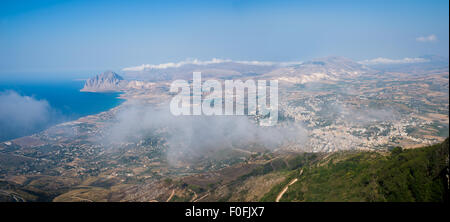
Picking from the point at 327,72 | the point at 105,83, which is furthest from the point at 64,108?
the point at 327,72

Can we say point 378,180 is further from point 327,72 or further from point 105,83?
point 105,83

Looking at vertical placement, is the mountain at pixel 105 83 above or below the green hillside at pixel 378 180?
above

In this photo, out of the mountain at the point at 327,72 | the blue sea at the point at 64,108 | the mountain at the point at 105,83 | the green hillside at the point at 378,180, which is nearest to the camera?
the green hillside at the point at 378,180

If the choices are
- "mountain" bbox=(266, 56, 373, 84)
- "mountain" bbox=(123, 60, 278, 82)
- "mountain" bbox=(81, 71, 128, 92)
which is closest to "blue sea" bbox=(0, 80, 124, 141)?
"mountain" bbox=(81, 71, 128, 92)

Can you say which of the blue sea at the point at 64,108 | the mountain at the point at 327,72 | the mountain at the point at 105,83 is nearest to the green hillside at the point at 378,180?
the blue sea at the point at 64,108

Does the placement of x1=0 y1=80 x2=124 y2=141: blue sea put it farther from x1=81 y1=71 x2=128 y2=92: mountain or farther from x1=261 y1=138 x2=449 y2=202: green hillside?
x1=261 y1=138 x2=449 y2=202: green hillside

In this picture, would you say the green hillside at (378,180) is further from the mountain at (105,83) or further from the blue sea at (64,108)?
the mountain at (105,83)
